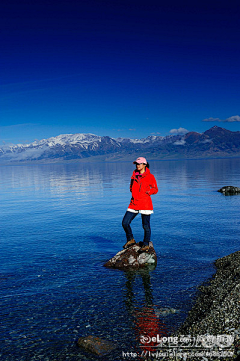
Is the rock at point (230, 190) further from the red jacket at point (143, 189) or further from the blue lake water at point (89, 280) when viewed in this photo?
the red jacket at point (143, 189)

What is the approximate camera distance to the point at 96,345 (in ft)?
22.2

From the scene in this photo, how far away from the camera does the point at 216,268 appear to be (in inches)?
466

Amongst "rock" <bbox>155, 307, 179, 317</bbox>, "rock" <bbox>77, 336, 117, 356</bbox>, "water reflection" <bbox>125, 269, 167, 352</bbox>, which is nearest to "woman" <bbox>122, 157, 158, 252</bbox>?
"water reflection" <bbox>125, 269, 167, 352</bbox>

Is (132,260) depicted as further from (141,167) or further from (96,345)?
(96,345)

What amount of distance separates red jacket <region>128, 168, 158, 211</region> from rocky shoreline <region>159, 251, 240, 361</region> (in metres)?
3.89

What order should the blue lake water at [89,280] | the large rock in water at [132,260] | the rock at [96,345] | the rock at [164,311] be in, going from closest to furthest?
the rock at [96,345] → the blue lake water at [89,280] → the rock at [164,311] → the large rock in water at [132,260]

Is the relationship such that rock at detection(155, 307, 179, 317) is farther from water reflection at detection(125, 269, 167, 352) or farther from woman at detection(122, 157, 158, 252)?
woman at detection(122, 157, 158, 252)

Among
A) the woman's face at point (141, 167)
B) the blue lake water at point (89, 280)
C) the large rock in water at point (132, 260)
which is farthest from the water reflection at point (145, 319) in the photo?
the woman's face at point (141, 167)

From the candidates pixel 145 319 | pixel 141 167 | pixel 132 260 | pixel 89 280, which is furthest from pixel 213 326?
pixel 141 167

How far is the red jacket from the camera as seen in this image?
1167 cm

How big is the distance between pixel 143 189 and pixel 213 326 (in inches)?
241

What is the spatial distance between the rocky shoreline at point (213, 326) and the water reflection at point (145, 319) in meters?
0.59

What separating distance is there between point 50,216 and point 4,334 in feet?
55.3

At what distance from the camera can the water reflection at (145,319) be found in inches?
273
